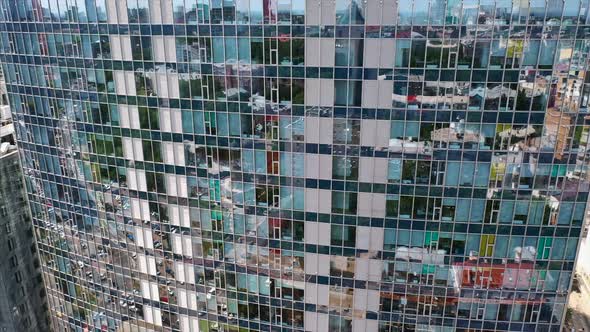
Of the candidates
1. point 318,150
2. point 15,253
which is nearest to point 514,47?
point 318,150

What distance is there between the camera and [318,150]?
33.4 meters

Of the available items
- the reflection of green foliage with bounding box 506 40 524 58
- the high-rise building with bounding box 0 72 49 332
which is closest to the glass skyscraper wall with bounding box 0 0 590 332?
the reflection of green foliage with bounding box 506 40 524 58

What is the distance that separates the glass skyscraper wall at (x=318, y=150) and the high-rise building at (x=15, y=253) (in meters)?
11.6

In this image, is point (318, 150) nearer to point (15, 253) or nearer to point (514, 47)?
point (514, 47)

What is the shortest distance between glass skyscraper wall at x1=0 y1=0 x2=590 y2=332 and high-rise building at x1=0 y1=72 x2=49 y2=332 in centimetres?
1160

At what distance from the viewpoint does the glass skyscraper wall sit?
29703 mm

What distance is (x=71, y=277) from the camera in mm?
47562

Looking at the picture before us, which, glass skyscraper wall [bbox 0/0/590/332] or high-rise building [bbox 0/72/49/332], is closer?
glass skyscraper wall [bbox 0/0/590/332]

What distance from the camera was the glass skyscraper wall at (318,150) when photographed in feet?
97.5

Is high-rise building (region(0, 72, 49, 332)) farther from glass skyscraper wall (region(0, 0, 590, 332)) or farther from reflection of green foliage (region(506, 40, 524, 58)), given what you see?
reflection of green foliage (region(506, 40, 524, 58))

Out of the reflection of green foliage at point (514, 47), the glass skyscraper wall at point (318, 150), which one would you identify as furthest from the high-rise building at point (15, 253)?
the reflection of green foliage at point (514, 47)

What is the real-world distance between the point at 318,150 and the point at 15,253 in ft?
144

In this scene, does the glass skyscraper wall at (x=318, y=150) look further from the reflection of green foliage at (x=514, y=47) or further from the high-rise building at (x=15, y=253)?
the high-rise building at (x=15, y=253)

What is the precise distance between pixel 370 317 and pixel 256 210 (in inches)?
530
